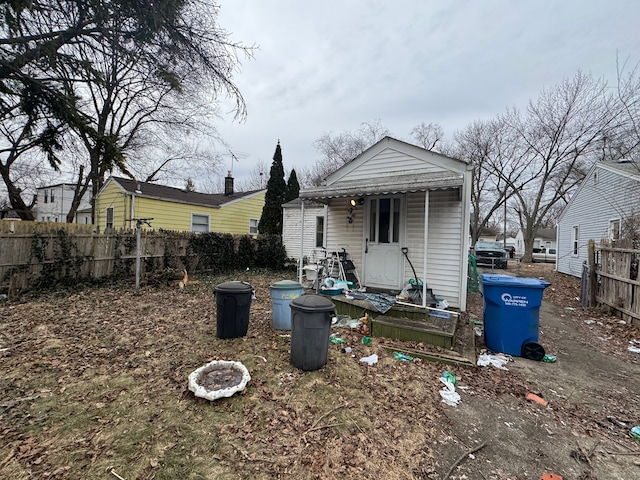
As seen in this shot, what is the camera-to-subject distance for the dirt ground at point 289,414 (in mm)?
2186

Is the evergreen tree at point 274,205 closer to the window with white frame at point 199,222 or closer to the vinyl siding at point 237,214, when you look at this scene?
the vinyl siding at point 237,214

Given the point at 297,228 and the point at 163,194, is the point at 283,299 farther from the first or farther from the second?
the point at 163,194

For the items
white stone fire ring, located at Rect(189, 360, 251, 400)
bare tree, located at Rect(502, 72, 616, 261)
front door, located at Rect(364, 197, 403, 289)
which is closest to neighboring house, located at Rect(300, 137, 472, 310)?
front door, located at Rect(364, 197, 403, 289)

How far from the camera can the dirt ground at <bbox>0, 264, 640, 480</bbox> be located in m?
2.19

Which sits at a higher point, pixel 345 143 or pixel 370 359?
pixel 345 143

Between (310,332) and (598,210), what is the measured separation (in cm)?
1553

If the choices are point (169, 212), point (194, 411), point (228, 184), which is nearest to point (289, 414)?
point (194, 411)

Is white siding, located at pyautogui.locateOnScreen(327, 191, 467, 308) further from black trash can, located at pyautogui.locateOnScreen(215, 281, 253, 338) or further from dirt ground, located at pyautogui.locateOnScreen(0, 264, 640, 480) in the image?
black trash can, located at pyautogui.locateOnScreen(215, 281, 253, 338)

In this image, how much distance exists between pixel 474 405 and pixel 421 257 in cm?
378

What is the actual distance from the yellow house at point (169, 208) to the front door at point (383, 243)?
1069cm

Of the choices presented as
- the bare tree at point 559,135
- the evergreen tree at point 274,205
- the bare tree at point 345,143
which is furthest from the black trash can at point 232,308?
the bare tree at point 345,143

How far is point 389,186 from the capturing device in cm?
613

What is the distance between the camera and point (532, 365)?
165 inches

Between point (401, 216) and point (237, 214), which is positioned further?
point (237, 214)
